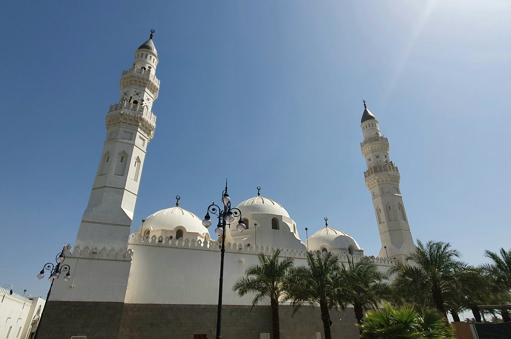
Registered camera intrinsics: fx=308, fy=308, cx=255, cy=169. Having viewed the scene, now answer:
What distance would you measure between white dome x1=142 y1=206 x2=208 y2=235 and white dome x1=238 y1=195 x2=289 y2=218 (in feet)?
14.5

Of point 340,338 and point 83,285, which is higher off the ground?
point 83,285

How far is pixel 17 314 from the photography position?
33688 millimetres

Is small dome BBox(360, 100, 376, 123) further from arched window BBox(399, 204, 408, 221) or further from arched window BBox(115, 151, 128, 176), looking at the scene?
arched window BBox(115, 151, 128, 176)

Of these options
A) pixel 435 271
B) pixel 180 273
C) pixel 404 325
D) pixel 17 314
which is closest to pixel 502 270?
pixel 435 271

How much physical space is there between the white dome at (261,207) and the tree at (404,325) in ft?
60.1

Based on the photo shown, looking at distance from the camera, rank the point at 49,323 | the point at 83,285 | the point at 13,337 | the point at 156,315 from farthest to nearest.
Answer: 1. the point at 13,337
2. the point at 156,315
3. the point at 83,285
4. the point at 49,323

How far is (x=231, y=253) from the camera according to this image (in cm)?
2300

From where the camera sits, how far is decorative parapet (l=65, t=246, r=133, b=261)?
697 inches

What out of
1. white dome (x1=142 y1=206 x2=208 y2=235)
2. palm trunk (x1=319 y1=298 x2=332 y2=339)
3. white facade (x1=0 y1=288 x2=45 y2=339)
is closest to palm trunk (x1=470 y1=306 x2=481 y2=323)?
palm trunk (x1=319 y1=298 x2=332 y2=339)

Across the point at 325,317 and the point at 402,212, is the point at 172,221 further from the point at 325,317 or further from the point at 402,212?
the point at 402,212

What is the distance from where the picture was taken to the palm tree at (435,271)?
1808cm

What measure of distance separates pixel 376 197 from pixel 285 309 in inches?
650

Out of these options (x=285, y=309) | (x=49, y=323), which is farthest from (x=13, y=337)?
(x=285, y=309)

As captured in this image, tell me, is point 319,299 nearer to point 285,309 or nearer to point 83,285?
point 285,309
